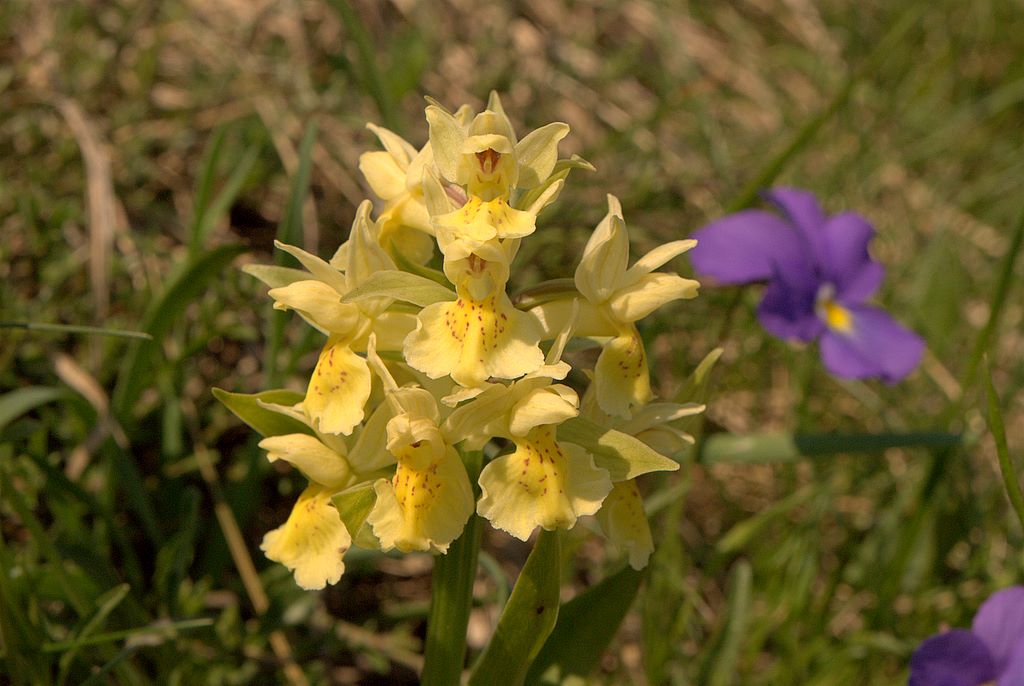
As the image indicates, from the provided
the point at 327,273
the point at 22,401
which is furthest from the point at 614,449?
the point at 22,401

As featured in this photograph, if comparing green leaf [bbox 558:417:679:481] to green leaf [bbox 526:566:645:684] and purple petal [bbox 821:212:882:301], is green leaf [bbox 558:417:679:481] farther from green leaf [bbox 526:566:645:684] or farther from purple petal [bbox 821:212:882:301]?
purple petal [bbox 821:212:882:301]

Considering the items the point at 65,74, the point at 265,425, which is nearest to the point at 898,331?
Result: the point at 265,425

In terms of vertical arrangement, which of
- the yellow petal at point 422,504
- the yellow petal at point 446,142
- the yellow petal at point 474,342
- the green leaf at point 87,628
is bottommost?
the green leaf at point 87,628

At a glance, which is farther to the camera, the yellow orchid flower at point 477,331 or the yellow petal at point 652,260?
the yellow petal at point 652,260

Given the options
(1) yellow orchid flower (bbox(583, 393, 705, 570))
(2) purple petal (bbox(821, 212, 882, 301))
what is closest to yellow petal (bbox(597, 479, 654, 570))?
(1) yellow orchid flower (bbox(583, 393, 705, 570))

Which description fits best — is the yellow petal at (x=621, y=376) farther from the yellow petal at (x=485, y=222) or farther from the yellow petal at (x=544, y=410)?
the yellow petal at (x=485, y=222)

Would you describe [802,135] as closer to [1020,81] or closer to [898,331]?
[898,331]

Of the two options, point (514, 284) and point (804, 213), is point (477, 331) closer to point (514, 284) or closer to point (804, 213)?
point (514, 284)

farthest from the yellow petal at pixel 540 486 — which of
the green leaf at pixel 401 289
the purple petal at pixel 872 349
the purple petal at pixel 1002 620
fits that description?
the purple petal at pixel 872 349
